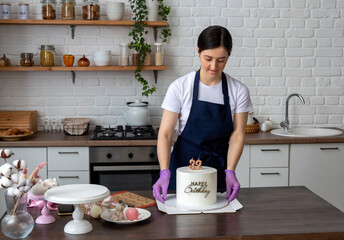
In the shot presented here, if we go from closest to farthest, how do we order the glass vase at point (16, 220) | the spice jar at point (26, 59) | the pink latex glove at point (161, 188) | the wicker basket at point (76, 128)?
the glass vase at point (16, 220) < the pink latex glove at point (161, 188) < the wicker basket at point (76, 128) < the spice jar at point (26, 59)

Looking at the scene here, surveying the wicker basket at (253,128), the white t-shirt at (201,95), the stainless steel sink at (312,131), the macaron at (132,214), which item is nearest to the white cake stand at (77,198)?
the macaron at (132,214)

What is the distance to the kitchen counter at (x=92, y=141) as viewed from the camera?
409 cm

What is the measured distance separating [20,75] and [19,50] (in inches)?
9.4

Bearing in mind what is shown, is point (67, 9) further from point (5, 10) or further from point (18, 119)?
point (18, 119)

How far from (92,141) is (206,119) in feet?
4.92

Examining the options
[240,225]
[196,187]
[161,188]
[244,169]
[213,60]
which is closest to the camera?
[240,225]

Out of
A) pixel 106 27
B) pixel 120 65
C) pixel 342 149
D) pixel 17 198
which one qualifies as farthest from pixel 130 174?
pixel 17 198

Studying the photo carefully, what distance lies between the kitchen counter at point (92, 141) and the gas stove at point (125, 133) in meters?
0.05

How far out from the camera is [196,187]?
225 cm

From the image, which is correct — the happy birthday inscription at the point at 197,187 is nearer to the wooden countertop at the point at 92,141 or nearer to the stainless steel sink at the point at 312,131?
the wooden countertop at the point at 92,141

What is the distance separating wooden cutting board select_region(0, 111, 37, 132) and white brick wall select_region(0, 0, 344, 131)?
0.56 ft

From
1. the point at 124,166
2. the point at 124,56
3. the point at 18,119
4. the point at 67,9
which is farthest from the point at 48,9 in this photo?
the point at 124,166

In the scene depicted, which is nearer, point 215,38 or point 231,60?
point 215,38

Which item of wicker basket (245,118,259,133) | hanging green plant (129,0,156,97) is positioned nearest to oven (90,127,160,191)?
hanging green plant (129,0,156,97)
